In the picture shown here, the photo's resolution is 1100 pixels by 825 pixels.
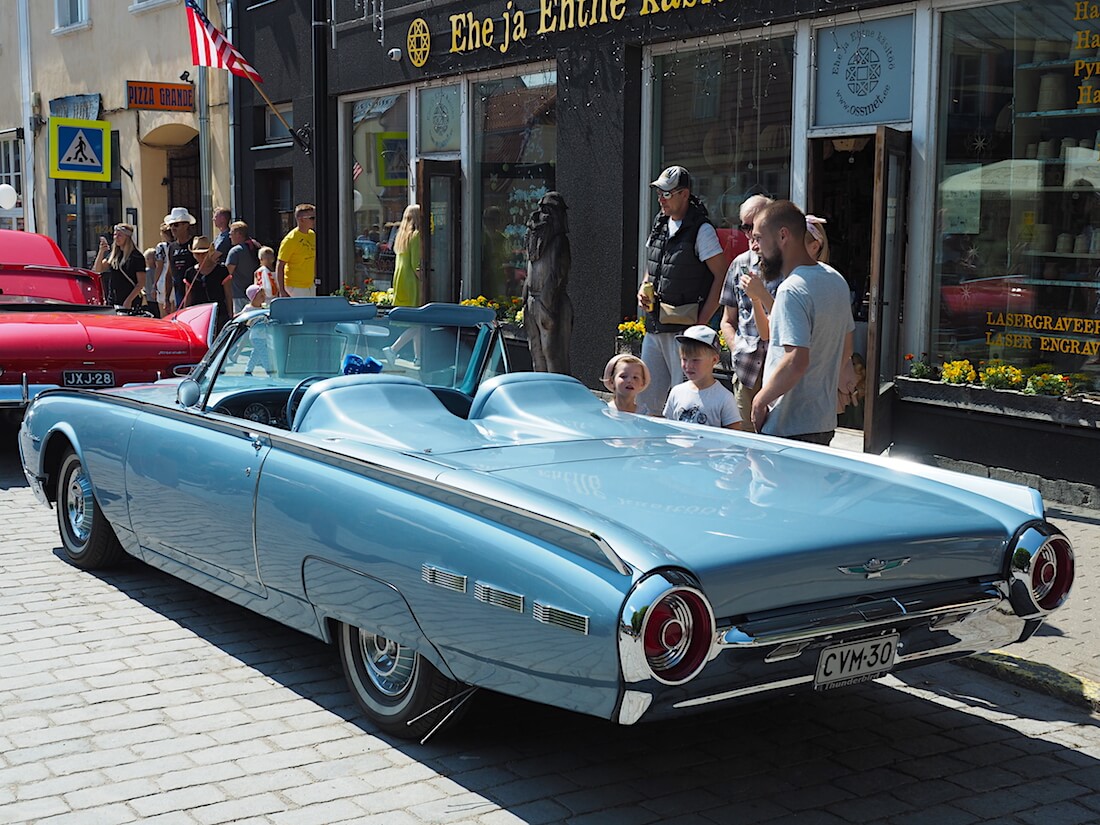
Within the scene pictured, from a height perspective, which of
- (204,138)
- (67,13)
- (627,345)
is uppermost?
(67,13)

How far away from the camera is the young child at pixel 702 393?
235 inches

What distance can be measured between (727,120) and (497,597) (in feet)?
26.3

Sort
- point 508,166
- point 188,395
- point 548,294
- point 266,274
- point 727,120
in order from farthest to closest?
point 508,166
point 266,274
point 548,294
point 727,120
point 188,395

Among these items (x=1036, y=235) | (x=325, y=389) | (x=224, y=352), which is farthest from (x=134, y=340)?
(x=1036, y=235)

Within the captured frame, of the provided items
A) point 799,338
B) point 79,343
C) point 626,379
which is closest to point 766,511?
point 799,338

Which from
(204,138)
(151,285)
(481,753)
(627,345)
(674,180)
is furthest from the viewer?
(151,285)

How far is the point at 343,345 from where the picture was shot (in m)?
5.56

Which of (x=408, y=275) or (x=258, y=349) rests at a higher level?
(x=408, y=275)

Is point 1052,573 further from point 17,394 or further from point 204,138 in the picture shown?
point 204,138

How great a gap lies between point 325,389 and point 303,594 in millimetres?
837

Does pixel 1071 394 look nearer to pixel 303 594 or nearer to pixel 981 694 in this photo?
pixel 981 694

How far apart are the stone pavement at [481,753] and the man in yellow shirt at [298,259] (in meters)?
8.70

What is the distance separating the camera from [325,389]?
496cm

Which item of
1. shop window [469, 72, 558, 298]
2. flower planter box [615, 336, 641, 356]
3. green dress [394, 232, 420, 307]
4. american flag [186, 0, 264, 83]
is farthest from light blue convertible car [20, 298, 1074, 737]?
american flag [186, 0, 264, 83]
